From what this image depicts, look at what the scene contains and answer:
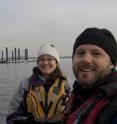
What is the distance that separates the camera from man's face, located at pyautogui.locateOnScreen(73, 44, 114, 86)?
243 centimetres

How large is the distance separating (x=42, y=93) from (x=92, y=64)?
232cm

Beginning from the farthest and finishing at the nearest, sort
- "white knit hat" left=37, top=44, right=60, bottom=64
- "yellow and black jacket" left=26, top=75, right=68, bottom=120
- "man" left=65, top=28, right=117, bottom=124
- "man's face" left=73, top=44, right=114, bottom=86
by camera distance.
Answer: "white knit hat" left=37, top=44, right=60, bottom=64 → "yellow and black jacket" left=26, top=75, right=68, bottom=120 → "man's face" left=73, top=44, right=114, bottom=86 → "man" left=65, top=28, right=117, bottom=124

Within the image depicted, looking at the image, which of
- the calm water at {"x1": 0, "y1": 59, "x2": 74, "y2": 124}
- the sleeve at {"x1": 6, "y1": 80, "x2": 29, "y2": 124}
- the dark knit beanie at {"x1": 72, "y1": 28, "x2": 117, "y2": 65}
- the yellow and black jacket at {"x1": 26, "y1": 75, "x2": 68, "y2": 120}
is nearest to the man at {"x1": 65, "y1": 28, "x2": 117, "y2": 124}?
the dark knit beanie at {"x1": 72, "y1": 28, "x2": 117, "y2": 65}

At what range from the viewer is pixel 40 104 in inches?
182

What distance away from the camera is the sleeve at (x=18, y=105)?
4.70m

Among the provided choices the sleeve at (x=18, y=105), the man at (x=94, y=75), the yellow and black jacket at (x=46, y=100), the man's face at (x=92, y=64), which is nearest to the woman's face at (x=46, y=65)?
the yellow and black jacket at (x=46, y=100)

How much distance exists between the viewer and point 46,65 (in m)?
4.76

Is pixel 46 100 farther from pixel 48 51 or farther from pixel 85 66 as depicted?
pixel 85 66

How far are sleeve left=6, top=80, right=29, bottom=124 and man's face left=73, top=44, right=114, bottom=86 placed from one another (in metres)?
2.30

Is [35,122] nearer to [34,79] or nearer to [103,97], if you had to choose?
[34,79]

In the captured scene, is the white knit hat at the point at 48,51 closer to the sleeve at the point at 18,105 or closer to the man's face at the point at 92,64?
the sleeve at the point at 18,105

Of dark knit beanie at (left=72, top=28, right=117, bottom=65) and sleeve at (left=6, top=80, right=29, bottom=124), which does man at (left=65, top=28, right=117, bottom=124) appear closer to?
dark knit beanie at (left=72, top=28, right=117, bottom=65)

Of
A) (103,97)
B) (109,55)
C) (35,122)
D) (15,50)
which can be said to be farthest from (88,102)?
(15,50)

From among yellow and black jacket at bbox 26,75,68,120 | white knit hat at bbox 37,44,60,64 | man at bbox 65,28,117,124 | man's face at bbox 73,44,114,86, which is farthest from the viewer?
white knit hat at bbox 37,44,60,64
